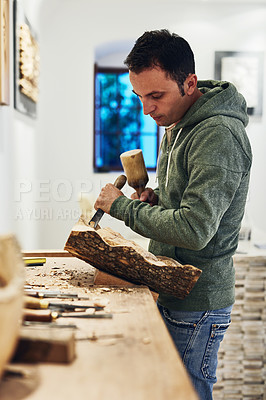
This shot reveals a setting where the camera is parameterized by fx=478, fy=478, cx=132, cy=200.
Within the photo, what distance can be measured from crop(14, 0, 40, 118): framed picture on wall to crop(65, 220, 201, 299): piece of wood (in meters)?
1.78

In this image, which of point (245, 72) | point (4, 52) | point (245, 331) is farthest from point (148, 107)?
point (245, 72)

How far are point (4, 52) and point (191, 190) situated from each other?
1500 millimetres

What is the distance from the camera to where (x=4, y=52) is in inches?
94.0

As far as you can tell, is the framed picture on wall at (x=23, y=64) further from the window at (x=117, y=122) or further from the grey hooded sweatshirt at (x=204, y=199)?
the window at (x=117, y=122)

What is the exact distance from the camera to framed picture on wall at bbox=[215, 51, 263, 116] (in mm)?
4684

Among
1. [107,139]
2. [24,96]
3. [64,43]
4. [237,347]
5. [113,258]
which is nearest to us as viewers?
[113,258]

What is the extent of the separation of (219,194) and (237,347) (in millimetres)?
1691

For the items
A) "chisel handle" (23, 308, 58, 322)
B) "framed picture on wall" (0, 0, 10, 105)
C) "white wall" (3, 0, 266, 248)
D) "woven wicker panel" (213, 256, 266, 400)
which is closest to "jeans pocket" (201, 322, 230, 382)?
"chisel handle" (23, 308, 58, 322)

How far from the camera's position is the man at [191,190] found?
136 cm

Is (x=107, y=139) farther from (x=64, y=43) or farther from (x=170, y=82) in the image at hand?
(x=170, y=82)

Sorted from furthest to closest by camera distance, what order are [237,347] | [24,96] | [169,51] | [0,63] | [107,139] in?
[107,139]
[24,96]
[237,347]
[0,63]
[169,51]

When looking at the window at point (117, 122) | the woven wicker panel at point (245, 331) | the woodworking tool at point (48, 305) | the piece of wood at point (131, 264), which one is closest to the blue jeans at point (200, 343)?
the piece of wood at point (131, 264)

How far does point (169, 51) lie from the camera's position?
4.71ft

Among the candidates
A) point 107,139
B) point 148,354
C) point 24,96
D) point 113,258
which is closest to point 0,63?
point 24,96
